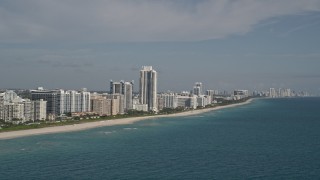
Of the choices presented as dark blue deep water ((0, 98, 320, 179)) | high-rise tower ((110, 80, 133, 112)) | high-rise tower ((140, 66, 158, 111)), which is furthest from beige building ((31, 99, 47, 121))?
high-rise tower ((140, 66, 158, 111))

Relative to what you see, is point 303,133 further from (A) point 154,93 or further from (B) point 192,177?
(A) point 154,93

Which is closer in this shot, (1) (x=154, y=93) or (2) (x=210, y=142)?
(2) (x=210, y=142)

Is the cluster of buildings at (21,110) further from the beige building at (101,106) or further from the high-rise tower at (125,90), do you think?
the high-rise tower at (125,90)

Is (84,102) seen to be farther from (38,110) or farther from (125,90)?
(38,110)

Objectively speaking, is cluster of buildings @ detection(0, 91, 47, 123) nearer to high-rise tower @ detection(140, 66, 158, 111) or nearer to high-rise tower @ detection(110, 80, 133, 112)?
high-rise tower @ detection(110, 80, 133, 112)

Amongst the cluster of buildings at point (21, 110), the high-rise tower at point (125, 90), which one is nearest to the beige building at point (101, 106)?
the high-rise tower at point (125, 90)

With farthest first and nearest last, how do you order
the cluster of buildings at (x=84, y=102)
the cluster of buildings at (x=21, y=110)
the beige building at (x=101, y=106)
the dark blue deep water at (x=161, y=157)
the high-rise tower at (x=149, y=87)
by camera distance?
1. the high-rise tower at (x=149, y=87)
2. the beige building at (x=101, y=106)
3. the cluster of buildings at (x=84, y=102)
4. the cluster of buildings at (x=21, y=110)
5. the dark blue deep water at (x=161, y=157)

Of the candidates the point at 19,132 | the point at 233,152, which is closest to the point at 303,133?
the point at 233,152
